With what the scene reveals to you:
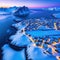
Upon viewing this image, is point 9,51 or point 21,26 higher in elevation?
point 21,26

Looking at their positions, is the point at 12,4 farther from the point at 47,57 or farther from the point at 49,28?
the point at 47,57

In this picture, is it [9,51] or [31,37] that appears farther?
[31,37]

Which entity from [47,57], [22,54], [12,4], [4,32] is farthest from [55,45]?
[12,4]

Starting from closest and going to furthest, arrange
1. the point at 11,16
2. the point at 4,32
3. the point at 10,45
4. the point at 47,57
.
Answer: the point at 47,57 → the point at 10,45 → the point at 4,32 → the point at 11,16

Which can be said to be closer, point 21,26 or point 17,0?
point 21,26

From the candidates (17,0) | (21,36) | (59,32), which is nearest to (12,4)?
(17,0)

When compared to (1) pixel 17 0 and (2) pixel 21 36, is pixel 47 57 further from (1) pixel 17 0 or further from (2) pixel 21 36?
(1) pixel 17 0

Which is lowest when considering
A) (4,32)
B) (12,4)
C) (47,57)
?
(47,57)

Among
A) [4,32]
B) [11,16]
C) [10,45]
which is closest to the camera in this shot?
[10,45]

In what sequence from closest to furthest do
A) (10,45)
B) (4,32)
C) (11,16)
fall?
(10,45) → (4,32) → (11,16)
